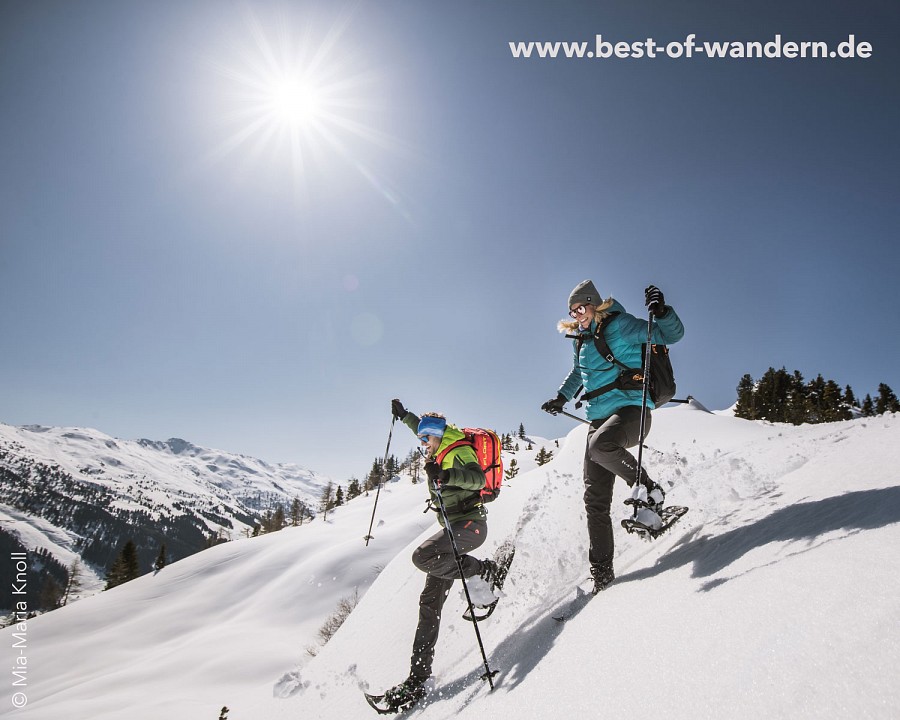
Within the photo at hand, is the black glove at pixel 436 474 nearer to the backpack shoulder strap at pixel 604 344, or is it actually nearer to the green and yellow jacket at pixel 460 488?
the green and yellow jacket at pixel 460 488

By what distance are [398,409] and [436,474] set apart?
2879 millimetres

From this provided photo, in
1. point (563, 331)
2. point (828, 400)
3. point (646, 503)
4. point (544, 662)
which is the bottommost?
point (828, 400)

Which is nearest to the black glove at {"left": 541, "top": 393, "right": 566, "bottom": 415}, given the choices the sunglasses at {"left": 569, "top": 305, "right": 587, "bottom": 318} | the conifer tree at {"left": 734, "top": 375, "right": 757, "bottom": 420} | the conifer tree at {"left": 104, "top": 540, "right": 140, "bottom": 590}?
the sunglasses at {"left": 569, "top": 305, "right": 587, "bottom": 318}

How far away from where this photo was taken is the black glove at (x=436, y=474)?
4719 millimetres

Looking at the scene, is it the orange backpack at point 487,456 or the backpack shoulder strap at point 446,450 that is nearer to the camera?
the backpack shoulder strap at point 446,450

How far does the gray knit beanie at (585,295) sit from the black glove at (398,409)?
3574mm

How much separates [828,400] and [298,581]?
66626 millimetres

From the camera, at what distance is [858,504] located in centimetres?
331

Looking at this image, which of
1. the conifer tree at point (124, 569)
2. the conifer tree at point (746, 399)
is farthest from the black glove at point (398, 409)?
the conifer tree at point (124, 569)

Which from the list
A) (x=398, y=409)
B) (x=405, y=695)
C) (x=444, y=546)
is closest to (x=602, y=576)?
(x=444, y=546)

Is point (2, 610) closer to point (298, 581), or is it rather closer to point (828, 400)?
point (298, 581)

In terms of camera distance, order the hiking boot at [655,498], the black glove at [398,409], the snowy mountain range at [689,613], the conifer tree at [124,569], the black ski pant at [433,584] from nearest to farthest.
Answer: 1. the snowy mountain range at [689,613]
2. the hiking boot at [655,498]
3. the black ski pant at [433,584]
4. the black glove at [398,409]
5. the conifer tree at [124,569]

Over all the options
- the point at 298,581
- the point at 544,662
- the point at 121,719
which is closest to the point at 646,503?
the point at 544,662

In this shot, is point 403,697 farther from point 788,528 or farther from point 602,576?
point 788,528
